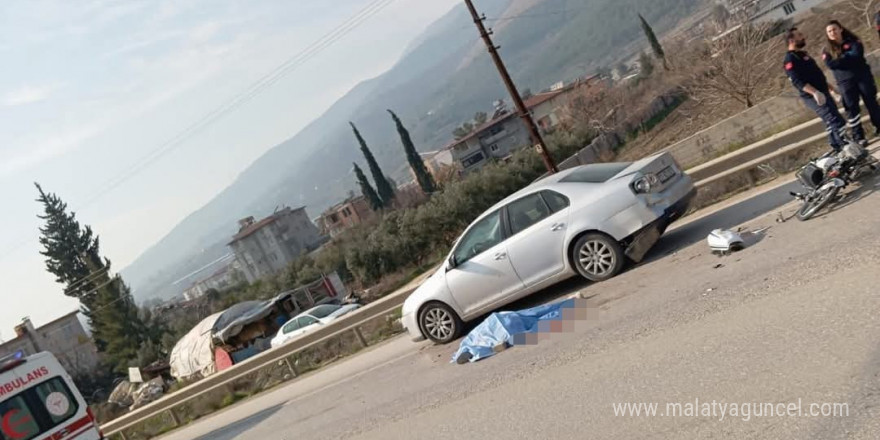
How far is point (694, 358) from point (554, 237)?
3828 mm

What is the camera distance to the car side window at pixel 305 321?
2580 centimetres

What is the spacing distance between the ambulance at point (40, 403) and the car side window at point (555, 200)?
26.4 ft

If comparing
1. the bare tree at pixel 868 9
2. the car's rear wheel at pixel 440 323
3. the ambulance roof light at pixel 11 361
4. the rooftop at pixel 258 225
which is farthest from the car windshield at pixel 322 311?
the rooftop at pixel 258 225

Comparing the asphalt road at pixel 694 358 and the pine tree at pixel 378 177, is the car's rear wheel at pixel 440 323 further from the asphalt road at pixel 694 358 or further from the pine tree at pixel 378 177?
the pine tree at pixel 378 177

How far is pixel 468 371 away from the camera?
29.0ft

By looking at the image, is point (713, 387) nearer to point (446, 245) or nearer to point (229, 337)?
point (229, 337)

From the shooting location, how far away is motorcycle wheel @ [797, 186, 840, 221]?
808 cm

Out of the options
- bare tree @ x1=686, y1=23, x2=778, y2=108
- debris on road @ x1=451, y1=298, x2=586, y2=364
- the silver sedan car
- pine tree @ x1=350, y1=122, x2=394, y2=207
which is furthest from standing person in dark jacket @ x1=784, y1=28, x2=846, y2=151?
pine tree @ x1=350, y1=122, x2=394, y2=207

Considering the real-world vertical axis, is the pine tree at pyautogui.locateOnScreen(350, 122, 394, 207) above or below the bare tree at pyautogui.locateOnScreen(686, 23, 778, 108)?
above

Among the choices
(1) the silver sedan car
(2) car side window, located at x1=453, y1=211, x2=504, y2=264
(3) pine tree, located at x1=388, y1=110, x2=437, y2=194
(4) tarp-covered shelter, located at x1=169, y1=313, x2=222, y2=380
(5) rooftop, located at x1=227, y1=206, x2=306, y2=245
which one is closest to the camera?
(1) the silver sedan car

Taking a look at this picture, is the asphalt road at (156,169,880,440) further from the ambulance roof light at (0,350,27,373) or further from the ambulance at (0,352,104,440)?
the ambulance roof light at (0,350,27,373)

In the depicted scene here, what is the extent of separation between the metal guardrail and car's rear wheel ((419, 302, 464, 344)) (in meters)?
2.33

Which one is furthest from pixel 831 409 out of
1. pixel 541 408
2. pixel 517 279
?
pixel 517 279

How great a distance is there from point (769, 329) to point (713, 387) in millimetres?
887
